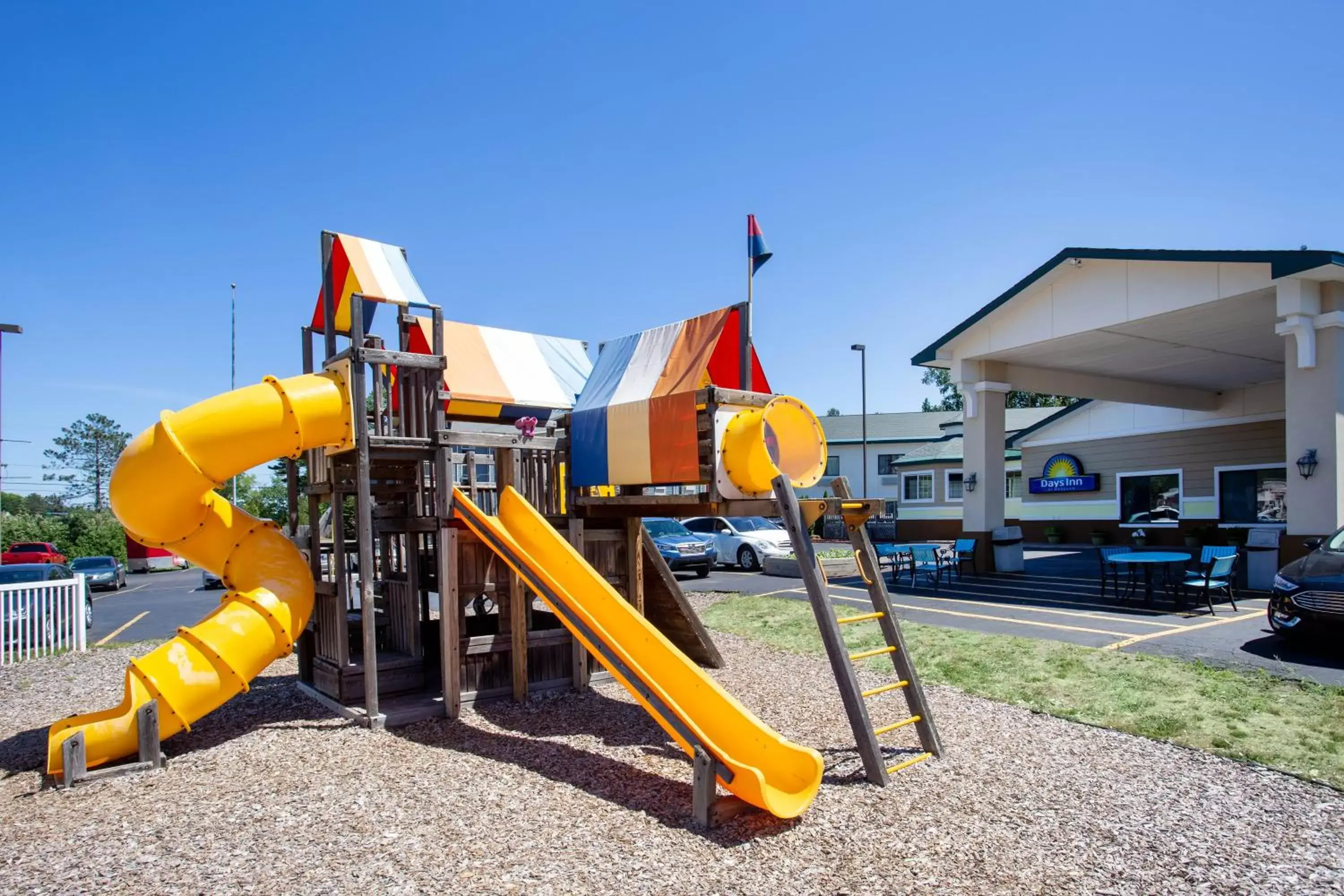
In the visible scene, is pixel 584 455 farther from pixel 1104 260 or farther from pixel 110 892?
pixel 1104 260

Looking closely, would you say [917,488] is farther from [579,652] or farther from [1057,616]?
[579,652]

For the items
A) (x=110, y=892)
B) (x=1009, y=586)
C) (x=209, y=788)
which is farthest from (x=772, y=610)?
(x=110, y=892)

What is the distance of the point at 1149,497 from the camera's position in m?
22.6

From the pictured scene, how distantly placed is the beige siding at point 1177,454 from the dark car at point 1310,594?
1126cm

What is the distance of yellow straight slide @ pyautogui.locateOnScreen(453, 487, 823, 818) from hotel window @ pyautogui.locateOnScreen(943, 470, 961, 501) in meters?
27.3

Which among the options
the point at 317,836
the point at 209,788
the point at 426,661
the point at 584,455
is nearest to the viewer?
the point at 317,836

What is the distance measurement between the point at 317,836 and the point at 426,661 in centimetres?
408

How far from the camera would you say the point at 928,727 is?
5586 mm

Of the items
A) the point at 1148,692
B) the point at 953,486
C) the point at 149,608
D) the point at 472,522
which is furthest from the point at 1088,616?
the point at 953,486

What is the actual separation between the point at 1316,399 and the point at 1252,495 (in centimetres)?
977

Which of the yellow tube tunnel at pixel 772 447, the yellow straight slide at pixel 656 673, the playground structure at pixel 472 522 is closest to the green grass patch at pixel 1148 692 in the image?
the playground structure at pixel 472 522

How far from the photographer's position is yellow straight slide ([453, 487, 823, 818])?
447 cm

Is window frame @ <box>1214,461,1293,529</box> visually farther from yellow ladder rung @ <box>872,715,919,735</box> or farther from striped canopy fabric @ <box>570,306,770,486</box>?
yellow ladder rung @ <box>872,715,919,735</box>

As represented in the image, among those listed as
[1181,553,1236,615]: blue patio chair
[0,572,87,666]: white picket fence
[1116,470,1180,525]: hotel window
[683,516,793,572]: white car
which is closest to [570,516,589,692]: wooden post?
[0,572,87,666]: white picket fence
